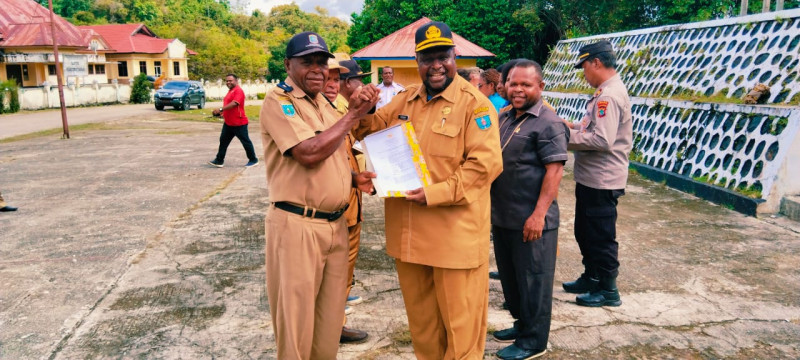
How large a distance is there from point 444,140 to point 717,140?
20.5ft

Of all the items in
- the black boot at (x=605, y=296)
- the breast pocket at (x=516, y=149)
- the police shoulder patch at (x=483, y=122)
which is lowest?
the black boot at (x=605, y=296)

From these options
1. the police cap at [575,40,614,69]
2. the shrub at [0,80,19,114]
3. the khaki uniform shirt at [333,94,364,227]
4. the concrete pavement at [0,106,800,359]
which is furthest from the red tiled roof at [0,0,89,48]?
the police cap at [575,40,614,69]

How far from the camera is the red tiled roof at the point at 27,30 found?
31.7 m

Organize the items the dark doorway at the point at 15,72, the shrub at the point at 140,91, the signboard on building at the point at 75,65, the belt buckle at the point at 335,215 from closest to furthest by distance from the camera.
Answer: the belt buckle at the point at 335,215, the shrub at the point at 140,91, the signboard on building at the point at 75,65, the dark doorway at the point at 15,72

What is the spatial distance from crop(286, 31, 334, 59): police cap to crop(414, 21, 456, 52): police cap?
17.4 inches

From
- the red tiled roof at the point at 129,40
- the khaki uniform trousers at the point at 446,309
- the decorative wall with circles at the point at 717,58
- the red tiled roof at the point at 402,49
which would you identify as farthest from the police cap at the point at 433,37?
the red tiled roof at the point at 129,40

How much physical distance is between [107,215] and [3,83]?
69.6 feet

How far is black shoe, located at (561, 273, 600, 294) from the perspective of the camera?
4285 millimetres

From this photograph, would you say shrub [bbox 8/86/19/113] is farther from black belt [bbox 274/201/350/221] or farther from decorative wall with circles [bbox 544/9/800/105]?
black belt [bbox 274/201/350/221]

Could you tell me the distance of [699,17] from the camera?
17.3 meters

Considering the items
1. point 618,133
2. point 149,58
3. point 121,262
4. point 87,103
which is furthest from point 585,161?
point 149,58

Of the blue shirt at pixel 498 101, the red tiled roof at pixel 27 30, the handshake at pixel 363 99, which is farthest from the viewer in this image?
the red tiled roof at pixel 27 30

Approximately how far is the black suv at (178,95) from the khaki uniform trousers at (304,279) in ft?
78.8

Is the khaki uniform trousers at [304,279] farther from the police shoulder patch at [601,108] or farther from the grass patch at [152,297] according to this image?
the police shoulder patch at [601,108]
